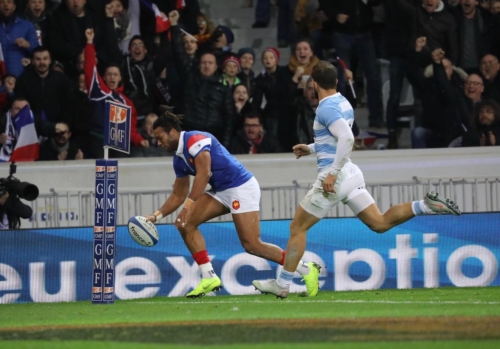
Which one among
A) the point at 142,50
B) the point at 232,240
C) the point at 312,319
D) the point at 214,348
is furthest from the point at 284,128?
the point at 214,348

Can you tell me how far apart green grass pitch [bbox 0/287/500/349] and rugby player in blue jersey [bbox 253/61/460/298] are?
0.61 m

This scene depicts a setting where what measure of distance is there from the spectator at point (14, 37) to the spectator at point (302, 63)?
14.1 feet

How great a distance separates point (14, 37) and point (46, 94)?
128 cm

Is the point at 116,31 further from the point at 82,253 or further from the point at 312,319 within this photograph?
the point at 312,319

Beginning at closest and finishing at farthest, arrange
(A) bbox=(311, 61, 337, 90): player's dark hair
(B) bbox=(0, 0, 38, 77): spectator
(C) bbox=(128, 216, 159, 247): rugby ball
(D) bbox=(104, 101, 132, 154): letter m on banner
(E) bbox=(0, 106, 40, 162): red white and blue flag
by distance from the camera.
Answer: (A) bbox=(311, 61, 337, 90): player's dark hair < (D) bbox=(104, 101, 132, 154): letter m on banner < (C) bbox=(128, 216, 159, 247): rugby ball < (E) bbox=(0, 106, 40, 162): red white and blue flag < (B) bbox=(0, 0, 38, 77): spectator

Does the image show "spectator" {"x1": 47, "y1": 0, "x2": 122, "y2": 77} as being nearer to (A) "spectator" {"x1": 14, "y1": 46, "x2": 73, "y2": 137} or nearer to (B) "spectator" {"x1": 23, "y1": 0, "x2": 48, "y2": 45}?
(B) "spectator" {"x1": 23, "y1": 0, "x2": 48, "y2": 45}

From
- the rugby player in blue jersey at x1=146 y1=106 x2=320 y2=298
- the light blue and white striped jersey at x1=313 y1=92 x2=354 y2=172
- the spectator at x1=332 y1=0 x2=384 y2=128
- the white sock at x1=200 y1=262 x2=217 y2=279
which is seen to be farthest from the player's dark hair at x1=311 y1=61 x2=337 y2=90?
the spectator at x1=332 y1=0 x2=384 y2=128

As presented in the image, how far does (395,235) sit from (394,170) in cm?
322

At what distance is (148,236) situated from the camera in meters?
11.8

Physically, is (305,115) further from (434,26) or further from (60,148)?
(60,148)

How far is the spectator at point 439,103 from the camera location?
707 inches

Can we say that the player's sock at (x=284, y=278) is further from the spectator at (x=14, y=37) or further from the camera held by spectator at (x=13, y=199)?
the spectator at (x=14, y=37)

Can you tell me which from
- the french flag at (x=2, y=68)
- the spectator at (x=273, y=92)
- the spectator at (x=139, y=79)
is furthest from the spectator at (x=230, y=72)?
the french flag at (x=2, y=68)

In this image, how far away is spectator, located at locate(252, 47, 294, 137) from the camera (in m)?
17.7
